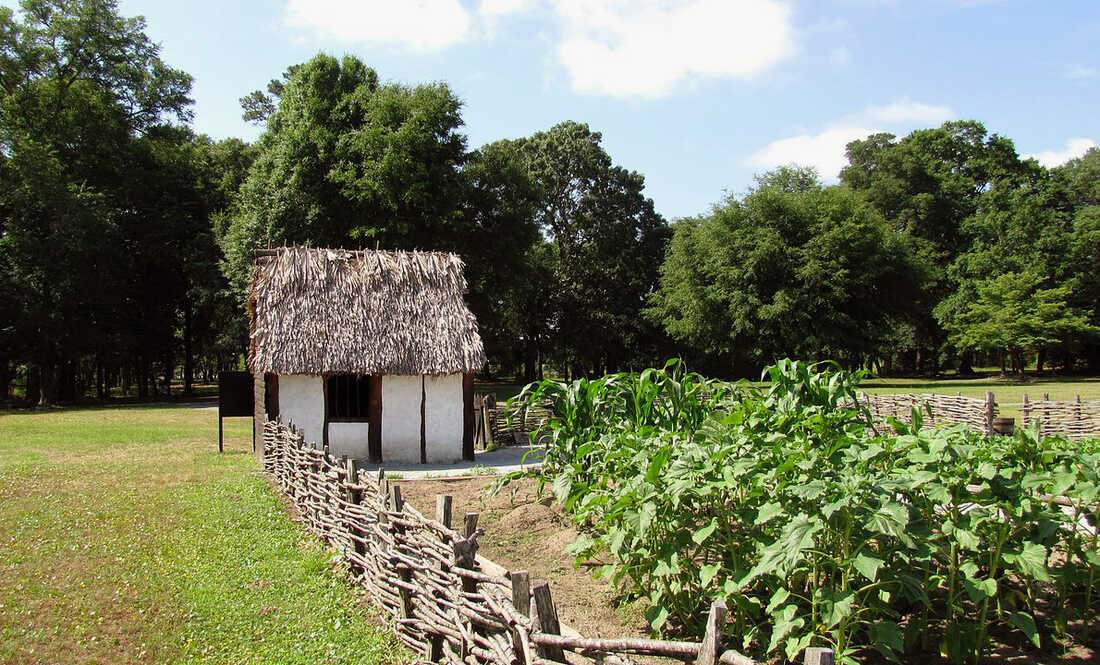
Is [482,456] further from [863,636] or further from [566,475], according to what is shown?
[863,636]

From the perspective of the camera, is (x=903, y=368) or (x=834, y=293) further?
(x=903, y=368)

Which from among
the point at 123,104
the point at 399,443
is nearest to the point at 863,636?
the point at 399,443

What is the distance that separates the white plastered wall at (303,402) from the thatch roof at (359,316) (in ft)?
2.08

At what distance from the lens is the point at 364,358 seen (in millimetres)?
13875

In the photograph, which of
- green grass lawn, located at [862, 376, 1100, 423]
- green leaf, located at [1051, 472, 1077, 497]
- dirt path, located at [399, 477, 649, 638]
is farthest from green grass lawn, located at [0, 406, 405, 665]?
green grass lawn, located at [862, 376, 1100, 423]

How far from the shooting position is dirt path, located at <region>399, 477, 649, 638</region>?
5398 millimetres

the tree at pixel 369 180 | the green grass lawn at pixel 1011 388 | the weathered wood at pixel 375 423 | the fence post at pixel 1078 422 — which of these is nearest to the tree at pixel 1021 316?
the green grass lawn at pixel 1011 388

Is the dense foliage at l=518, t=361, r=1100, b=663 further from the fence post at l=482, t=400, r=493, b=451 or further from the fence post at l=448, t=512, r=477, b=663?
the fence post at l=482, t=400, r=493, b=451

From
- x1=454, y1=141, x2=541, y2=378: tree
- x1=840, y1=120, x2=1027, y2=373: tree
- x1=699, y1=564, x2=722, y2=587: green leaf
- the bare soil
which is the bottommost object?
the bare soil

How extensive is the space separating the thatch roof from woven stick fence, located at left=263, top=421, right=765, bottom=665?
16.6 ft

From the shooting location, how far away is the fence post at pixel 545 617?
348 centimetres

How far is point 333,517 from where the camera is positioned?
7.88m

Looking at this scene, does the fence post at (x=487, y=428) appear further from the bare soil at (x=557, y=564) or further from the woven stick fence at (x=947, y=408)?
the woven stick fence at (x=947, y=408)

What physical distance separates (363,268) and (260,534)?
7858 millimetres
